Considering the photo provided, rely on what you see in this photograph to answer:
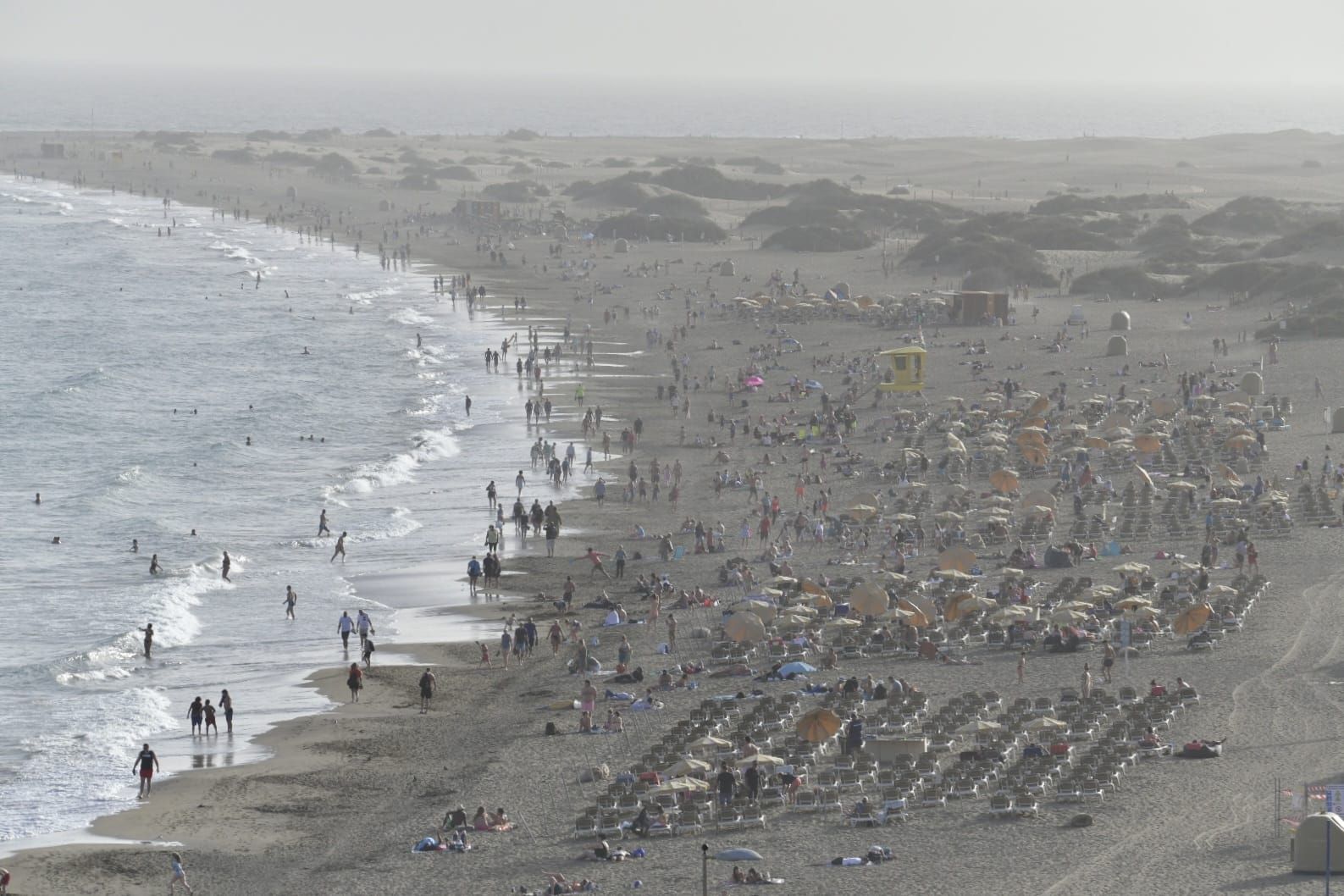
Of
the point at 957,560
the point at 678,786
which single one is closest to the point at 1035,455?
the point at 957,560

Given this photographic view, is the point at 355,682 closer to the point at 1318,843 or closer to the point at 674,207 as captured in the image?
the point at 1318,843

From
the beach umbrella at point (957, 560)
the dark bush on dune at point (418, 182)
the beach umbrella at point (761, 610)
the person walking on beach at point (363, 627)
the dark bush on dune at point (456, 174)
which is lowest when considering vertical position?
the person walking on beach at point (363, 627)

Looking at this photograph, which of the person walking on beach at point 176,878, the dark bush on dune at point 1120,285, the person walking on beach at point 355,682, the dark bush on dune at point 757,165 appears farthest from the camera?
the dark bush on dune at point 757,165

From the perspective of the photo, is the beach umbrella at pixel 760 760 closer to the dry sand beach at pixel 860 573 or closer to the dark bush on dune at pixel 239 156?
the dry sand beach at pixel 860 573

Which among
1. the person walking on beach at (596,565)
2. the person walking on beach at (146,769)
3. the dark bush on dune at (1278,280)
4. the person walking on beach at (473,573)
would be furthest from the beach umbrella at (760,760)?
the dark bush on dune at (1278,280)

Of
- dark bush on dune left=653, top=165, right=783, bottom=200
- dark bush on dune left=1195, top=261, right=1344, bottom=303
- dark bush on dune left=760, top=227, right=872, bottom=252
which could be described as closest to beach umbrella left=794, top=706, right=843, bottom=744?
dark bush on dune left=1195, top=261, right=1344, bottom=303

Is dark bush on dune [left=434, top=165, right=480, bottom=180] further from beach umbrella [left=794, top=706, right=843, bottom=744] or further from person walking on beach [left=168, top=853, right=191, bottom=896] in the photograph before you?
person walking on beach [left=168, top=853, right=191, bottom=896]

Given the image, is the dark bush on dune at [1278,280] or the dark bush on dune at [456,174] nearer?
the dark bush on dune at [1278,280]
